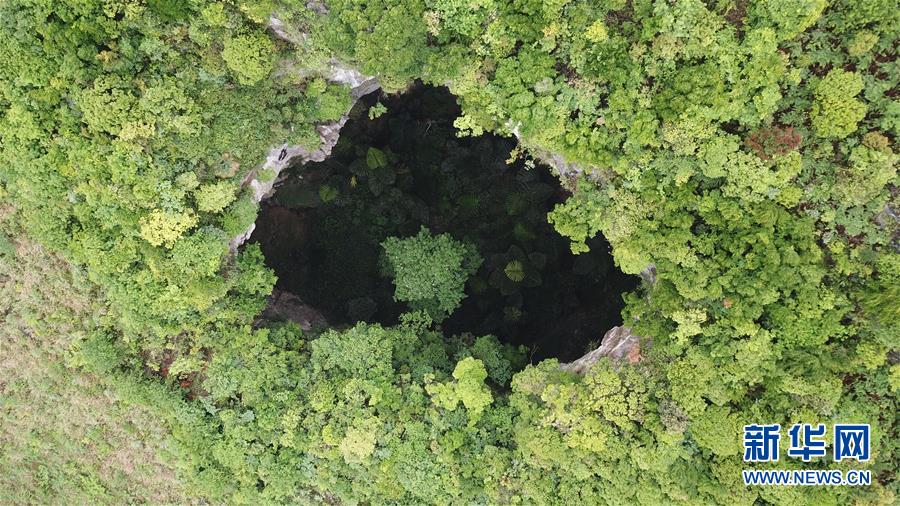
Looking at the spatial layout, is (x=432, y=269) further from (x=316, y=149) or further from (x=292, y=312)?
(x=292, y=312)

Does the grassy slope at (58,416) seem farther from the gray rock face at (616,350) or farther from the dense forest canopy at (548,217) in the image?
the gray rock face at (616,350)

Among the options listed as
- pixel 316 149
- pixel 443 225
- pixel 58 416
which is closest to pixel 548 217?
pixel 316 149

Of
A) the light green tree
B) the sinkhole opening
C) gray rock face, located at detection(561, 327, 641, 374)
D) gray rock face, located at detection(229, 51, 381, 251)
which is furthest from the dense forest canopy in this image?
the sinkhole opening

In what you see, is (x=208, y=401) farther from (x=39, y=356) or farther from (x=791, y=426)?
(x=791, y=426)

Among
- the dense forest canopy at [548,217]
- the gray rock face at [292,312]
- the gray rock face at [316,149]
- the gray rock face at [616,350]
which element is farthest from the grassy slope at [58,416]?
the gray rock face at [616,350]

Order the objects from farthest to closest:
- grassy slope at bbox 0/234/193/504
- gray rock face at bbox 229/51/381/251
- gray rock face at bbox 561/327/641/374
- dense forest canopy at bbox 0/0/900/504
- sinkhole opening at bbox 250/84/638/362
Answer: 1. sinkhole opening at bbox 250/84/638/362
2. grassy slope at bbox 0/234/193/504
3. gray rock face at bbox 229/51/381/251
4. gray rock face at bbox 561/327/641/374
5. dense forest canopy at bbox 0/0/900/504

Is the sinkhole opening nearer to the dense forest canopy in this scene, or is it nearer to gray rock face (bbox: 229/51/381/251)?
gray rock face (bbox: 229/51/381/251)

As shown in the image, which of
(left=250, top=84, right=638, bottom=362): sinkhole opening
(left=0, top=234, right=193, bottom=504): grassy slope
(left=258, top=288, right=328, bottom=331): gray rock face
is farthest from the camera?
(left=250, top=84, right=638, bottom=362): sinkhole opening

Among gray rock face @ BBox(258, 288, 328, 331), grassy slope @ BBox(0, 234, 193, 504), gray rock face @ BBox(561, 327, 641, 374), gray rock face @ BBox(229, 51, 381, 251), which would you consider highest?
gray rock face @ BBox(229, 51, 381, 251)
